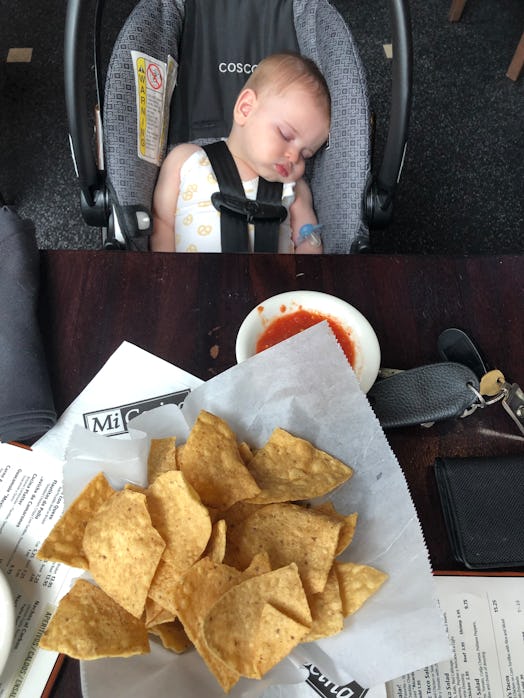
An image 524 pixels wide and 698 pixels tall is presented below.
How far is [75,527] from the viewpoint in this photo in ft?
2.06

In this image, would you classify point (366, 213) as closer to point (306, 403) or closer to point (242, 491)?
point (306, 403)

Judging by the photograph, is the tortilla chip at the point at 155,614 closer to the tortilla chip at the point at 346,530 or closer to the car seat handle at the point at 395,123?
the tortilla chip at the point at 346,530

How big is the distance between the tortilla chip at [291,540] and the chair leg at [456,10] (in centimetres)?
231

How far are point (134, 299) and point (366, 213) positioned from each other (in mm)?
475

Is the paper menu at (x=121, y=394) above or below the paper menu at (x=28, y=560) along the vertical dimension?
above

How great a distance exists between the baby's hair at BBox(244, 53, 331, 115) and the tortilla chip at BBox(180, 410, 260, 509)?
33.5 inches

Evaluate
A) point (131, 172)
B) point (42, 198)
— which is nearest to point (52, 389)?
point (131, 172)

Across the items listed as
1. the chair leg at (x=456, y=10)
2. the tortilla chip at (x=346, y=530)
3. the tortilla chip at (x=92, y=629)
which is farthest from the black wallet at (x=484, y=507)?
the chair leg at (x=456, y=10)

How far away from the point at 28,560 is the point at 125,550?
18 centimetres

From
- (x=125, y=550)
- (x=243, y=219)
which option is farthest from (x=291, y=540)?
(x=243, y=219)

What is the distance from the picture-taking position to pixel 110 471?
66 centimetres

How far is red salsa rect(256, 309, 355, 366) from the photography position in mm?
783

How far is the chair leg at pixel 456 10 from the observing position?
88.0 inches

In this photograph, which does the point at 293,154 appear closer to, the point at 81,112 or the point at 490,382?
the point at 81,112
